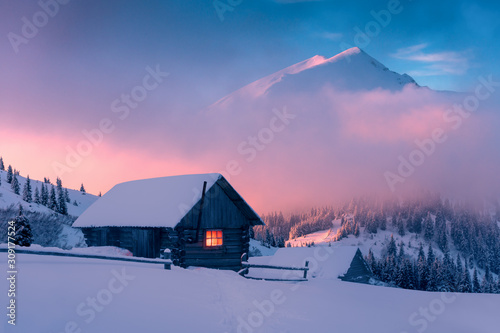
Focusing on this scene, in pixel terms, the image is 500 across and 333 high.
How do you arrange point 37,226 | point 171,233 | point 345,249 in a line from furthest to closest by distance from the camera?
1. point 345,249
2. point 37,226
3. point 171,233

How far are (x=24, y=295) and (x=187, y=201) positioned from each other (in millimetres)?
12563

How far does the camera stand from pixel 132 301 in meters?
8.31

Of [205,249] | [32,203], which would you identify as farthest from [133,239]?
[32,203]

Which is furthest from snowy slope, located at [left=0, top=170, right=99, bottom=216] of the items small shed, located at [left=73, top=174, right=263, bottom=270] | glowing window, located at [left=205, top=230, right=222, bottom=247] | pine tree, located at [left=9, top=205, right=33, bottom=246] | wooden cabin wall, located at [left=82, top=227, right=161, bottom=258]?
glowing window, located at [left=205, top=230, right=222, bottom=247]

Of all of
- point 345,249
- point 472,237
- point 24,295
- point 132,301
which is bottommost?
point 472,237

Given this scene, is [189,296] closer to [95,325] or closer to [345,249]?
[95,325]

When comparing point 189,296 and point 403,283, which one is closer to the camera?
point 189,296

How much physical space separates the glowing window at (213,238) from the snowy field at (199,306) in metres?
5.89

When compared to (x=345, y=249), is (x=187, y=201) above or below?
above

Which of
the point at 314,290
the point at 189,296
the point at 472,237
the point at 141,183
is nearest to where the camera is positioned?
the point at 189,296

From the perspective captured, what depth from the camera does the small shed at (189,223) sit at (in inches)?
752

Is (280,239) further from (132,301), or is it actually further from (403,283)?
(132,301)

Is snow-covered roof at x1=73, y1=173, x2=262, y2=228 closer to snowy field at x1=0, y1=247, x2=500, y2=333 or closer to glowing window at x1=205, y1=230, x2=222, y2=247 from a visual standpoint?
glowing window at x1=205, y1=230, x2=222, y2=247

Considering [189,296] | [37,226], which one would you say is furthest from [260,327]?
[37,226]
